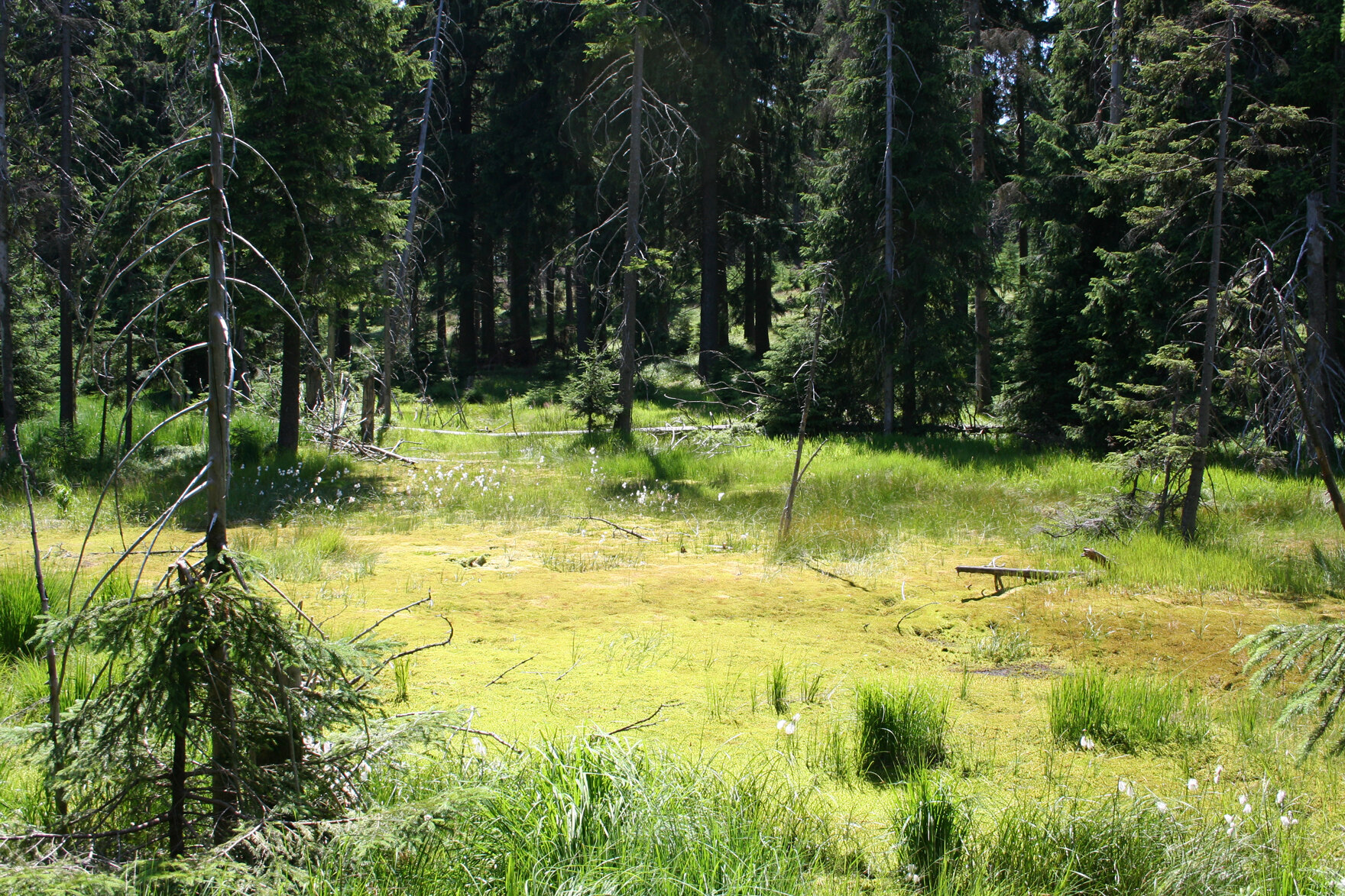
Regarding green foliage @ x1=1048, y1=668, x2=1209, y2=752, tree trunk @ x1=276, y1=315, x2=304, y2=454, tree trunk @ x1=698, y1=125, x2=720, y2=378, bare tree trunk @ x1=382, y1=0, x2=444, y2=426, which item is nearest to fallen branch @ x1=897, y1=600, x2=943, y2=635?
green foliage @ x1=1048, y1=668, x2=1209, y2=752

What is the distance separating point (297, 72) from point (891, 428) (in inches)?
529

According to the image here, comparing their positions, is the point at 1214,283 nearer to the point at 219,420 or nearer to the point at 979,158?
the point at 219,420

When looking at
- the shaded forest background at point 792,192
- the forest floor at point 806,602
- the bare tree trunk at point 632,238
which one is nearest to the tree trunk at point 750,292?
the shaded forest background at point 792,192

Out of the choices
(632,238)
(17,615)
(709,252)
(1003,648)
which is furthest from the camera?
(709,252)

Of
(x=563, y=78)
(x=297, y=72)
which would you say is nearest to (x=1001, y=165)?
(x=563, y=78)

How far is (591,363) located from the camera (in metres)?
19.2

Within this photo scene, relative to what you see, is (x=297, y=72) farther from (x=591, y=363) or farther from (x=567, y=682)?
(x=567, y=682)

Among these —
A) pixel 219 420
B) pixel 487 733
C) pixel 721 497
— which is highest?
pixel 219 420

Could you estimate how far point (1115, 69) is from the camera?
790 inches

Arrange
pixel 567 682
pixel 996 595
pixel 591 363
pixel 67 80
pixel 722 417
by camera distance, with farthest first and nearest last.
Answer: pixel 722 417 → pixel 591 363 → pixel 67 80 → pixel 996 595 → pixel 567 682

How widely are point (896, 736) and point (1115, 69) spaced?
20587 millimetres

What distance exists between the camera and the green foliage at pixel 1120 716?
192 inches

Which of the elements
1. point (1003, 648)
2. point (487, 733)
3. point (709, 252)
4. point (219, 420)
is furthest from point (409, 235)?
point (219, 420)

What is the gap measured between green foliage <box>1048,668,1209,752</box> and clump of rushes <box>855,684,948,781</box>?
0.83 metres
